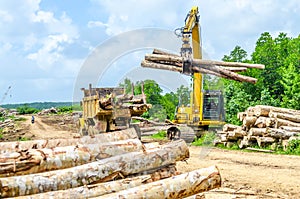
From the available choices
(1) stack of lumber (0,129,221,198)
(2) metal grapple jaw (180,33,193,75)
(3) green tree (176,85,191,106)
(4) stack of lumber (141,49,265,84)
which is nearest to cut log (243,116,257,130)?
(3) green tree (176,85,191,106)

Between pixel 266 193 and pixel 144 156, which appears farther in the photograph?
pixel 266 193

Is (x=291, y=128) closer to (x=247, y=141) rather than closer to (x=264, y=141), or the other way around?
(x=264, y=141)

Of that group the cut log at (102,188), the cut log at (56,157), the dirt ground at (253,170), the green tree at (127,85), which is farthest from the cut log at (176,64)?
the cut log at (102,188)

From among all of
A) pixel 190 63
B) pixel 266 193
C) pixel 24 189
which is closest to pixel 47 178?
pixel 24 189

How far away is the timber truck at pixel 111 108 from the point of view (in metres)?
12.1

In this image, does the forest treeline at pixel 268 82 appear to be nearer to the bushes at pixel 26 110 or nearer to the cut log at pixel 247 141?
the cut log at pixel 247 141

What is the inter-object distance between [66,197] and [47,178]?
0.35 meters

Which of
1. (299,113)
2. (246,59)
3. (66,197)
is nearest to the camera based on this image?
(66,197)

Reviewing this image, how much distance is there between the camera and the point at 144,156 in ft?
17.9

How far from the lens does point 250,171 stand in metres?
→ 10.7

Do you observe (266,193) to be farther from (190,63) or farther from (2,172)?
(2,172)

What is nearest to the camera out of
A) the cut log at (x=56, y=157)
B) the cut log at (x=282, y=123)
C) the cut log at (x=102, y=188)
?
the cut log at (x=102, y=188)

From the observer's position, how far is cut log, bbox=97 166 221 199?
4652 millimetres

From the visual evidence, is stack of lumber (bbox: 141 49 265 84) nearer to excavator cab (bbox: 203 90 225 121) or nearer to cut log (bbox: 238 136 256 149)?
cut log (bbox: 238 136 256 149)
